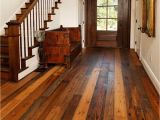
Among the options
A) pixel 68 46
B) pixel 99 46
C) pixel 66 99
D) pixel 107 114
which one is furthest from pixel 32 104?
pixel 99 46

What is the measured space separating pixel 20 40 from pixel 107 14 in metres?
4.55

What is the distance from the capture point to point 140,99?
3.34 m

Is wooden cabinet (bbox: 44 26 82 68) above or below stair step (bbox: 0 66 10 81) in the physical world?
above

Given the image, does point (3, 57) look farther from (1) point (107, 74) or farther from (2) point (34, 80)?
(1) point (107, 74)

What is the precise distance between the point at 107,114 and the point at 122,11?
5.88 meters

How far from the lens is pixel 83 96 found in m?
3.48

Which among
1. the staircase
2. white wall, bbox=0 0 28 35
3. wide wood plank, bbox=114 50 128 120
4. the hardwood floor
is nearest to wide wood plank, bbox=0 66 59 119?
the hardwood floor

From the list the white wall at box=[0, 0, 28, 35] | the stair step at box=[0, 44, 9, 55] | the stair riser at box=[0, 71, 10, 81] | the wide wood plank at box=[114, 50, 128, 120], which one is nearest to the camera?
the wide wood plank at box=[114, 50, 128, 120]

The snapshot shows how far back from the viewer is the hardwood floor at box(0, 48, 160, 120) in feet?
9.35

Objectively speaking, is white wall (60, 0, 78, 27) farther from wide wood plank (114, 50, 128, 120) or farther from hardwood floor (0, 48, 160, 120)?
wide wood plank (114, 50, 128, 120)

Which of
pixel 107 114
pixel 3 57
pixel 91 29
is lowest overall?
pixel 107 114

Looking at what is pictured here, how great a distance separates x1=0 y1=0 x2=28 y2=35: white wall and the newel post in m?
1.51

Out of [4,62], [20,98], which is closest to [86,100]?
[20,98]

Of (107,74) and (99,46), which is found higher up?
(99,46)
